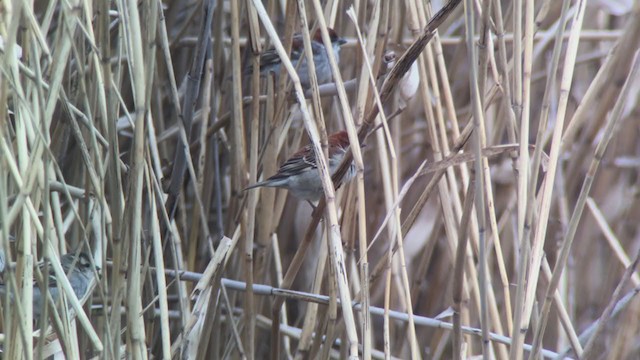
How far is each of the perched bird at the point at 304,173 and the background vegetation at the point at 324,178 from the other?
0.06 meters

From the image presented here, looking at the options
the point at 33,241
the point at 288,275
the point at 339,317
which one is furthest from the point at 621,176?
the point at 33,241

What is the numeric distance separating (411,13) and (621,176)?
1652mm

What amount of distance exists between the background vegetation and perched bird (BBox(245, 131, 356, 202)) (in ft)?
0.19

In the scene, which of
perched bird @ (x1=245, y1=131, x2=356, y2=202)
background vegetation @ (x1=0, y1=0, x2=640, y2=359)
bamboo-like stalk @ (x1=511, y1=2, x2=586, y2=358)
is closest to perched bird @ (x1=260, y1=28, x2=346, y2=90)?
background vegetation @ (x1=0, y1=0, x2=640, y2=359)

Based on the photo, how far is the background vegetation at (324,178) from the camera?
1515 mm

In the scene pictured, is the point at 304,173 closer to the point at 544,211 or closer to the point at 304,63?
the point at 544,211

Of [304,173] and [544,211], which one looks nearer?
[544,211]

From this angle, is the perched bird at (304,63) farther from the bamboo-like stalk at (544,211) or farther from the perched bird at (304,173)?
the bamboo-like stalk at (544,211)

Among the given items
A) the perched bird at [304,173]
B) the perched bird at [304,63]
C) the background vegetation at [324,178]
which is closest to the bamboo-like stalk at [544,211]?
the background vegetation at [324,178]

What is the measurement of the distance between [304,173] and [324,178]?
3.00 feet

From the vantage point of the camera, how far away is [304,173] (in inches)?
100

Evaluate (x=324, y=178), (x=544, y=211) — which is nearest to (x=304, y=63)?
(x=324, y=178)

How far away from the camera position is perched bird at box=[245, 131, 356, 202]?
7.59 ft

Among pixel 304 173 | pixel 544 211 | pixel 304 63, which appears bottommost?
pixel 544 211
